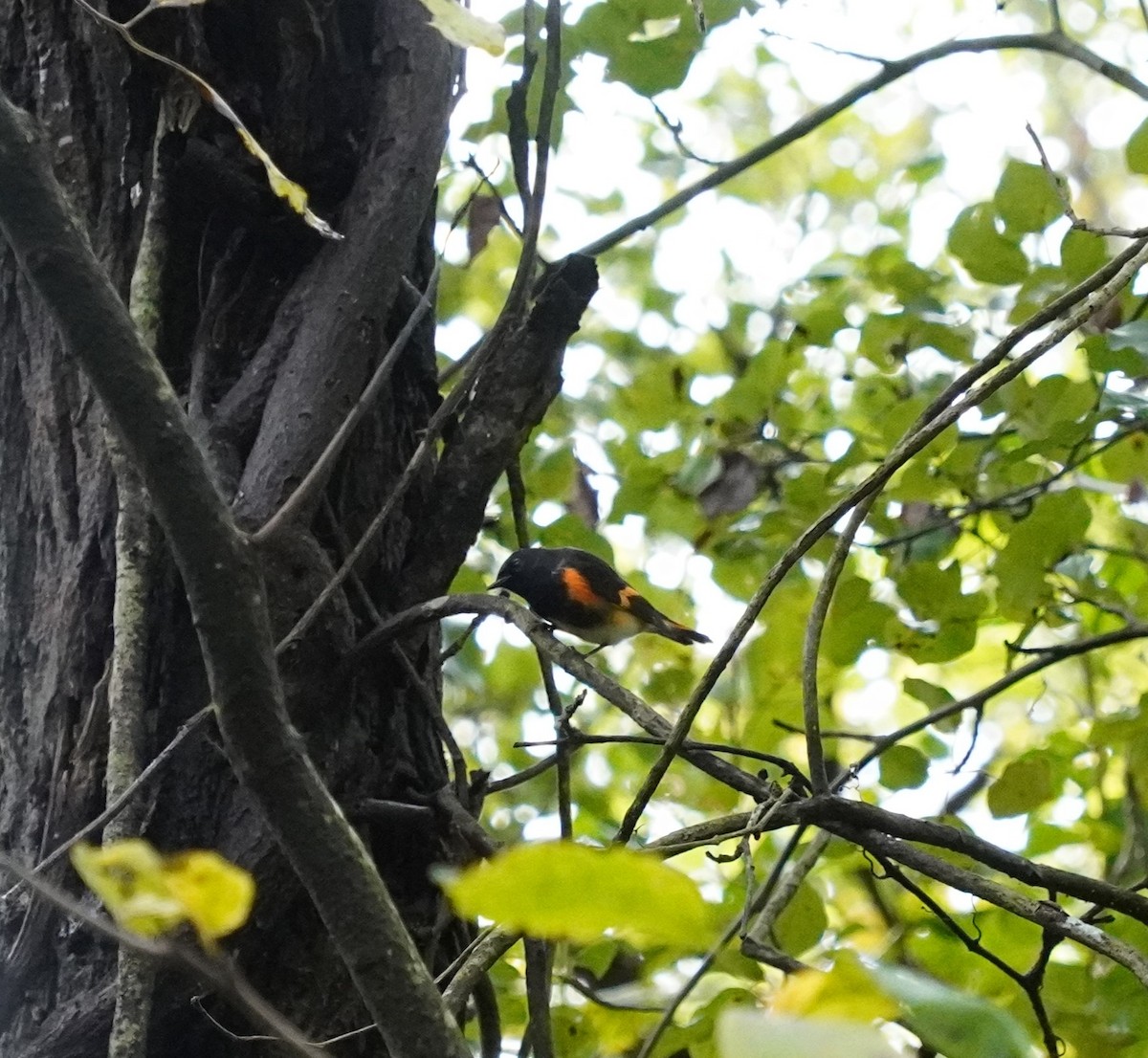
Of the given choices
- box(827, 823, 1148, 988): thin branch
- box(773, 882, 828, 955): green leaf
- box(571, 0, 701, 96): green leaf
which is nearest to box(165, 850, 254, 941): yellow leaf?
box(827, 823, 1148, 988): thin branch

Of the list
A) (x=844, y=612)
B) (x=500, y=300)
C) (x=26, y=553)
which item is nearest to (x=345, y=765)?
(x=26, y=553)

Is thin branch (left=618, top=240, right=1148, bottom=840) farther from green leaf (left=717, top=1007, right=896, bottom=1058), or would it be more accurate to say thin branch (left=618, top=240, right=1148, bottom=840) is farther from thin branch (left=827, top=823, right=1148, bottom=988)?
green leaf (left=717, top=1007, right=896, bottom=1058)

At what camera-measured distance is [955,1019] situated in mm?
571

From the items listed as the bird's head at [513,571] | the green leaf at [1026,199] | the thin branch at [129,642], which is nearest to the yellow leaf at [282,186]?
the thin branch at [129,642]

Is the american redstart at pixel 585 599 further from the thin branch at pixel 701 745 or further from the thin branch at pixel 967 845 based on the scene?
the thin branch at pixel 967 845

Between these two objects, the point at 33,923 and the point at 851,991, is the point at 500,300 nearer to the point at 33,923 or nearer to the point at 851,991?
the point at 33,923

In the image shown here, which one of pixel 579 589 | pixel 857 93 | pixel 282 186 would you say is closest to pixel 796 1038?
pixel 282 186

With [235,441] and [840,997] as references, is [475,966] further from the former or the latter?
[840,997]

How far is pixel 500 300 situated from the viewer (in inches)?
166

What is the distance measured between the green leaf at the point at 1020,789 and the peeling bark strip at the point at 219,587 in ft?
4.73

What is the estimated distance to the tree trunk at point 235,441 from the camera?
64.4 inches

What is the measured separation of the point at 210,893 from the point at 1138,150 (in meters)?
2.11

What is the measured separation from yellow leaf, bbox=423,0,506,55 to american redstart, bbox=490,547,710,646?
225 centimetres

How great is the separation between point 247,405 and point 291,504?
665mm
